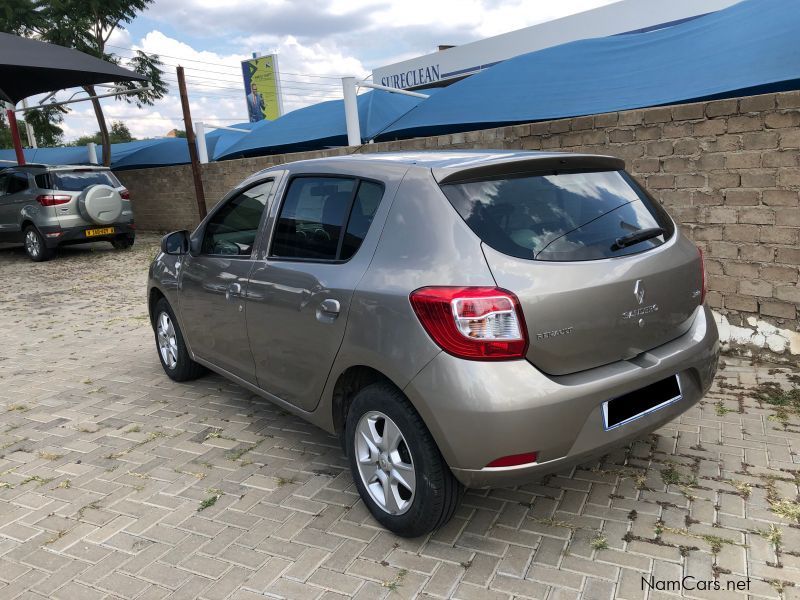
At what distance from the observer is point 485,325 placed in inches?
90.9

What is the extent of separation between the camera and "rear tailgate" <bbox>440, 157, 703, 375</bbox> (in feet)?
7.80

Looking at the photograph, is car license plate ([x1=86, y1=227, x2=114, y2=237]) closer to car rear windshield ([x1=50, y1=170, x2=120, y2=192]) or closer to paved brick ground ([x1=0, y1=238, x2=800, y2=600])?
car rear windshield ([x1=50, y1=170, x2=120, y2=192])

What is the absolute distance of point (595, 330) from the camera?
2.45 m

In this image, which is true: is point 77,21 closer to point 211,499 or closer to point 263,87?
point 263,87

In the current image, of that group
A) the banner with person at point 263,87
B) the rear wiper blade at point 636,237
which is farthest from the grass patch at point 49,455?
the banner with person at point 263,87

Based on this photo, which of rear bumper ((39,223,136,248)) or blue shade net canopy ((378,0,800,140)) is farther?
rear bumper ((39,223,136,248))

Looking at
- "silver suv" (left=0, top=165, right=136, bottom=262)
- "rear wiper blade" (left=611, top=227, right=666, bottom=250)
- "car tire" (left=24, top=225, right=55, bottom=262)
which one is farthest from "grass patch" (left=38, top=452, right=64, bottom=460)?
"car tire" (left=24, top=225, right=55, bottom=262)

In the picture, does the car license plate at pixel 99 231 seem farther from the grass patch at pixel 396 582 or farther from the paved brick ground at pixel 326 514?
the grass patch at pixel 396 582

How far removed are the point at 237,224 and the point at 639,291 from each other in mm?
2371

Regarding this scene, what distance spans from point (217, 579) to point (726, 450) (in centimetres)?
269

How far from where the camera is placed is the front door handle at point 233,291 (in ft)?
11.8

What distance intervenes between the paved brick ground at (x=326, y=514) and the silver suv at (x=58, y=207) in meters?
8.49

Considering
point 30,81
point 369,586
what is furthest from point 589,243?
point 30,81

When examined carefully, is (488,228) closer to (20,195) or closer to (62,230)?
(62,230)
